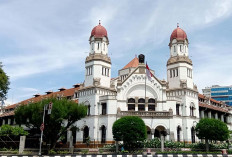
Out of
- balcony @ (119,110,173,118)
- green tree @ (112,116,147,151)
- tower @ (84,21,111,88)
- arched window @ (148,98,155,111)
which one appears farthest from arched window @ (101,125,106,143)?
arched window @ (148,98,155,111)

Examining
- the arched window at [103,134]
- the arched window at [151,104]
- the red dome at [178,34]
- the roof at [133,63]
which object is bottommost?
the arched window at [103,134]

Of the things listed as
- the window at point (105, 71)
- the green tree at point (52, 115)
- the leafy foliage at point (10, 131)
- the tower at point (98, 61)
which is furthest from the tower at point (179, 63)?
the leafy foliage at point (10, 131)

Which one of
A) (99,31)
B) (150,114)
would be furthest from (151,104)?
(99,31)

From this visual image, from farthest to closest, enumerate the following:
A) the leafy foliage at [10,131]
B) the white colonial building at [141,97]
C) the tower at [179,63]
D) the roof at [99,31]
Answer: the roof at [99,31], the tower at [179,63], the white colonial building at [141,97], the leafy foliage at [10,131]

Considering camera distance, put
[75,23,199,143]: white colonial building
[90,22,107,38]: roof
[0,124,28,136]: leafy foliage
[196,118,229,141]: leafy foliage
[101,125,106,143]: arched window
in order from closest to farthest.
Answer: [0,124,28,136]: leafy foliage < [196,118,229,141]: leafy foliage < [75,23,199,143]: white colonial building < [101,125,106,143]: arched window < [90,22,107,38]: roof

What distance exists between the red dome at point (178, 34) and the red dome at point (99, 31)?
14750mm

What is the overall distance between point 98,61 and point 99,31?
264 inches

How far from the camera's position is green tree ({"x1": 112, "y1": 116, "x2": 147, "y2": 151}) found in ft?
137

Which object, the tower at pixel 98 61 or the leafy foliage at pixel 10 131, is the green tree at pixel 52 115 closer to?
the leafy foliage at pixel 10 131

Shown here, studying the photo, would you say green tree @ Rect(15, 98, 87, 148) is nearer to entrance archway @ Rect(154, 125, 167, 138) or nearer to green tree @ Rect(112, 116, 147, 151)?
green tree @ Rect(112, 116, 147, 151)

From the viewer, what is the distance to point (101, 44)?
5706 centimetres

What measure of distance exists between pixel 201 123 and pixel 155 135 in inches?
368

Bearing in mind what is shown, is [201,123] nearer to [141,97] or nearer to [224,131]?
[224,131]

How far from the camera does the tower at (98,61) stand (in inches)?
2173
